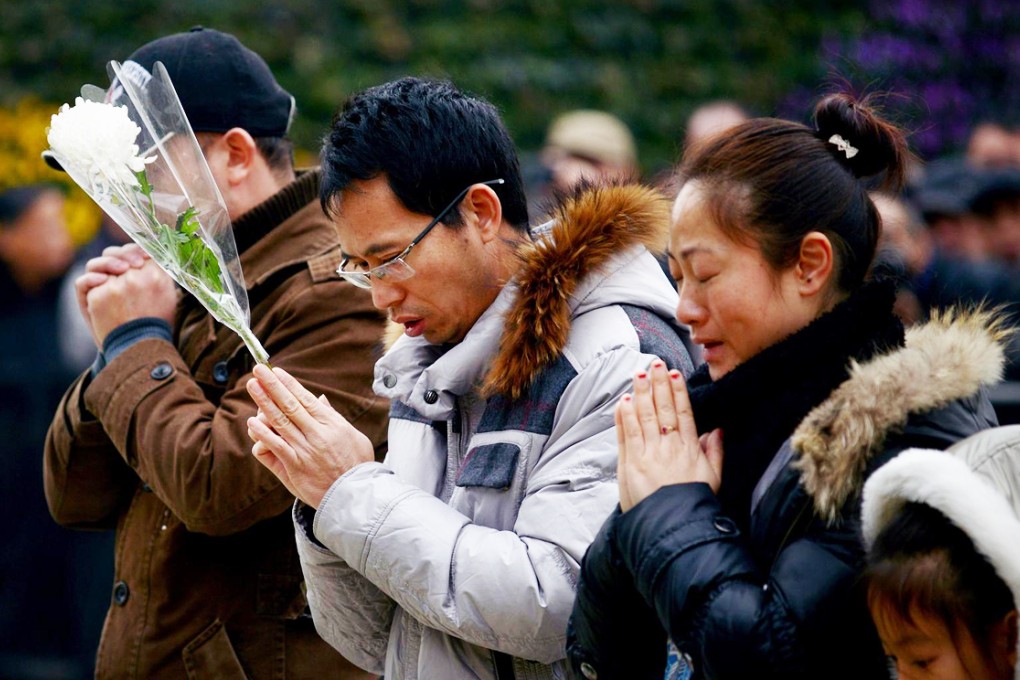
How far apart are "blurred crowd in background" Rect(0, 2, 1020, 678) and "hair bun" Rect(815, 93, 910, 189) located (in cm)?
295

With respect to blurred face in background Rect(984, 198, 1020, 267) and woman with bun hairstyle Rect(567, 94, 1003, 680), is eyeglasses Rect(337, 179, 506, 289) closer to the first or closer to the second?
woman with bun hairstyle Rect(567, 94, 1003, 680)

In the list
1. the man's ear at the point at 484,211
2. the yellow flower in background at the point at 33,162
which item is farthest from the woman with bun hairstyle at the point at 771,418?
the yellow flower in background at the point at 33,162

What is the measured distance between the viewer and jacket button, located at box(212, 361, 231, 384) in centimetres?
330

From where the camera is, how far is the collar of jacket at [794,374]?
2107mm

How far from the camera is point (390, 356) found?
2.79m

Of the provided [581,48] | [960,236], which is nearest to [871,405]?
[960,236]

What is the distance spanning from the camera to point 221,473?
120 inches

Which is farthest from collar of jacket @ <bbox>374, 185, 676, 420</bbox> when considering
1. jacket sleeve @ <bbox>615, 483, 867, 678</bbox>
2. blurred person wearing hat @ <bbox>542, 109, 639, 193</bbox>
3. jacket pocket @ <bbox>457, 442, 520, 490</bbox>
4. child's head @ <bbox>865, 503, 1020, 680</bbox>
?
blurred person wearing hat @ <bbox>542, 109, 639, 193</bbox>

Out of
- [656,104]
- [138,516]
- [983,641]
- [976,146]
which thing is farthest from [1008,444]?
[656,104]

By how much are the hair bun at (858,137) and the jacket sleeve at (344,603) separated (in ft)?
4.16

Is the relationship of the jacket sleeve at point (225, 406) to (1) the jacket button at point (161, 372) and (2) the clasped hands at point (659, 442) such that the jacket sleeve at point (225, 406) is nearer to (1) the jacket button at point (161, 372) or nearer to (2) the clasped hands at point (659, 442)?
(1) the jacket button at point (161, 372)

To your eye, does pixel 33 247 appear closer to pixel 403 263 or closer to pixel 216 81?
pixel 216 81

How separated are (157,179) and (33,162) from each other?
6965 mm

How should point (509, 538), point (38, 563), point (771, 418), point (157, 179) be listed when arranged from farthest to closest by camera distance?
point (38, 563)
point (157, 179)
point (509, 538)
point (771, 418)
